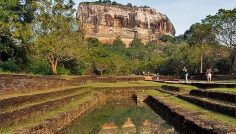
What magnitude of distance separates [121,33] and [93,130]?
142 metres

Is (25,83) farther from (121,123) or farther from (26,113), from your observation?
(121,123)

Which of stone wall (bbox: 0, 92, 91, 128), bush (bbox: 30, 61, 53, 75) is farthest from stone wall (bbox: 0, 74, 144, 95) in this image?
bush (bbox: 30, 61, 53, 75)

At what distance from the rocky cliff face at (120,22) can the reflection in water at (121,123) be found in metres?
127

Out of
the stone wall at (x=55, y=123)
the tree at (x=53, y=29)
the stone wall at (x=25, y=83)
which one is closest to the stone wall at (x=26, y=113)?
the stone wall at (x=55, y=123)

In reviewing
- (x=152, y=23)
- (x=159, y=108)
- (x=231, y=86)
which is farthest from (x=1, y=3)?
(x=152, y=23)

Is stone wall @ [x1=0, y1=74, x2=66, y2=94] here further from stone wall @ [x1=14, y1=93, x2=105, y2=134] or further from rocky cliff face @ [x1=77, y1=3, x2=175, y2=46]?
rocky cliff face @ [x1=77, y1=3, x2=175, y2=46]

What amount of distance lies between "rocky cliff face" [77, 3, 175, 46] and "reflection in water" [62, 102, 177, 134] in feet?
418

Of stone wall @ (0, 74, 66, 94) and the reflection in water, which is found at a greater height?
stone wall @ (0, 74, 66, 94)

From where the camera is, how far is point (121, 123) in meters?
11.2

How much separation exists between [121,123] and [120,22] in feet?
467

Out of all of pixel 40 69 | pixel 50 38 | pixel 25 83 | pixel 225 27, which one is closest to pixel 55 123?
pixel 25 83

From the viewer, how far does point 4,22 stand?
15625 mm

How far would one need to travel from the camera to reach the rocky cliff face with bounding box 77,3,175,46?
143625mm

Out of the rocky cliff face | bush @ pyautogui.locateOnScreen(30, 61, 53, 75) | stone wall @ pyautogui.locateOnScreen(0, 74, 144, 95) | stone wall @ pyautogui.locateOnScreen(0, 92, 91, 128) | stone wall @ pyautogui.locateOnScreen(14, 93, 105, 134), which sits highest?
the rocky cliff face
